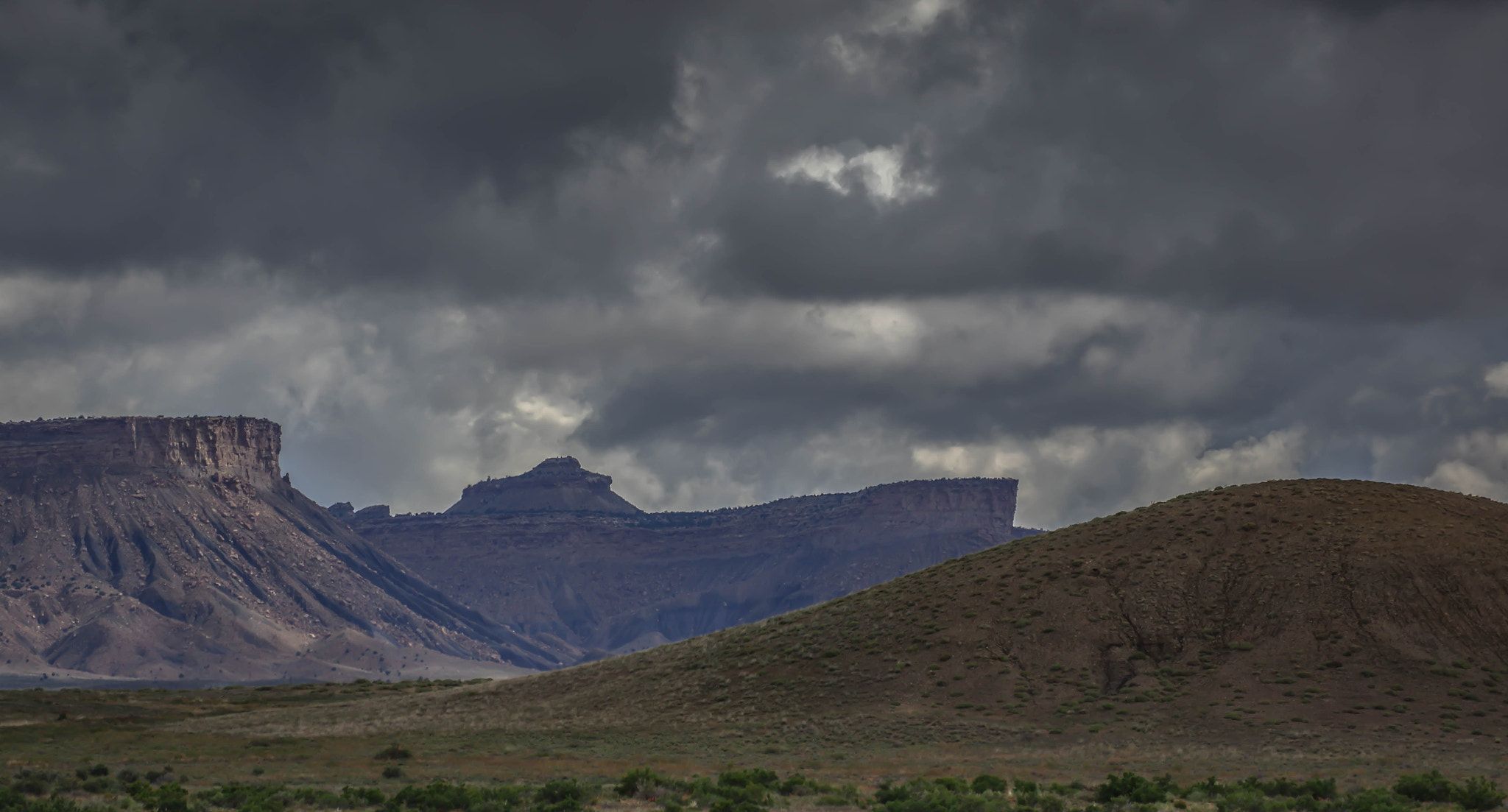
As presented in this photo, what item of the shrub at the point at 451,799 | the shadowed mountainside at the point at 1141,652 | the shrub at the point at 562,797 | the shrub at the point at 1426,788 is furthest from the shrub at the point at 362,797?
the shrub at the point at 1426,788

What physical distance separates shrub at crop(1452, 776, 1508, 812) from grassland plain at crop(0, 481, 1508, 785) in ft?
34.2

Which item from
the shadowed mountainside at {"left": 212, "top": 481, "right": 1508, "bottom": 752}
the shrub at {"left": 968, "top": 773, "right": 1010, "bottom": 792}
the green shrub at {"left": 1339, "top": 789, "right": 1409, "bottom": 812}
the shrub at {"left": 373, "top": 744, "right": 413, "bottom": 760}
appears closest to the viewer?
the green shrub at {"left": 1339, "top": 789, "right": 1409, "bottom": 812}

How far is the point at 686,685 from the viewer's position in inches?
4035

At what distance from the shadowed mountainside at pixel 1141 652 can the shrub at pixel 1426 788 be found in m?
23.6

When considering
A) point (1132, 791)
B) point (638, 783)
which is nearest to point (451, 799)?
point (638, 783)

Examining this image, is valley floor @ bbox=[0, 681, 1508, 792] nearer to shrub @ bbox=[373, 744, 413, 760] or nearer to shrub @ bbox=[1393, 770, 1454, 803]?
shrub @ bbox=[373, 744, 413, 760]

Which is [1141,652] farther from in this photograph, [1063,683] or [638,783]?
[638,783]

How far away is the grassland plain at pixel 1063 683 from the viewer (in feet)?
239

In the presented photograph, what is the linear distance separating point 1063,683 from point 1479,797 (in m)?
45.3

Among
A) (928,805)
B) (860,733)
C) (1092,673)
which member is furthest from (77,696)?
(928,805)

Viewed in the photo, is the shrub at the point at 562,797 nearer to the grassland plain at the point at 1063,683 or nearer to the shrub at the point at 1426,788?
the grassland plain at the point at 1063,683

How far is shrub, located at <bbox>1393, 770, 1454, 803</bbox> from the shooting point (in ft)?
162

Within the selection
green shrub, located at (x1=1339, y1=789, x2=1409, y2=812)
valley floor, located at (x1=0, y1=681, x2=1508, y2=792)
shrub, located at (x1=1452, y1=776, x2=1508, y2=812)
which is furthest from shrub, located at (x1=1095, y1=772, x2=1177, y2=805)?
shrub, located at (x1=1452, y1=776, x2=1508, y2=812)

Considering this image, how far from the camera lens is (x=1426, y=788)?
164 feet
